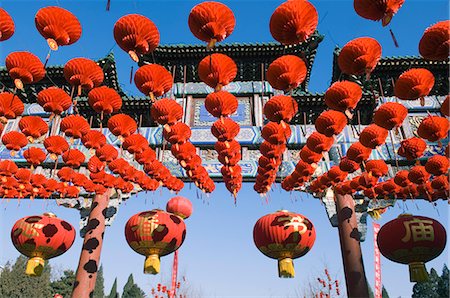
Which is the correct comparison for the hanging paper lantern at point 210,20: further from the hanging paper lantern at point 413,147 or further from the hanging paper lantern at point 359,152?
the hanging paper lantern at point 413,147

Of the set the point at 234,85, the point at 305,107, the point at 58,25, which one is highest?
the point at 234,85

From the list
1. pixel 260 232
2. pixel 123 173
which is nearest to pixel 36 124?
pixel 123 173

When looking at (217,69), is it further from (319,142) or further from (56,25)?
(319,142)

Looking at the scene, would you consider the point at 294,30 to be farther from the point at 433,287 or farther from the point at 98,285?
the point at 433,287

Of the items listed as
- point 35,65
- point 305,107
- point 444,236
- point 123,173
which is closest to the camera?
point 35,65

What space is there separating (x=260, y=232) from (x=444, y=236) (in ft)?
8.30

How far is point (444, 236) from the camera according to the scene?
15.0 feet

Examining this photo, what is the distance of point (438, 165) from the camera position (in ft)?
15.8

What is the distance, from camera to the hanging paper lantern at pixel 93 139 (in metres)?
4.73

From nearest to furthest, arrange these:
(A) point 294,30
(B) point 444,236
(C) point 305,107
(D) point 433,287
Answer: (A) point 294,30 → (B) point 444,236 → (C) point 305,107 → (D) point 433,287

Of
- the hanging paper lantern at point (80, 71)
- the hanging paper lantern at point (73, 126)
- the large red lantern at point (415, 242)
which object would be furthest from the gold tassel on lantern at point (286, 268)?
the hanging paper lantern at point (80, 71)

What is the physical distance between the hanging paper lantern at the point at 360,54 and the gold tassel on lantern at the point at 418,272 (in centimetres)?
319

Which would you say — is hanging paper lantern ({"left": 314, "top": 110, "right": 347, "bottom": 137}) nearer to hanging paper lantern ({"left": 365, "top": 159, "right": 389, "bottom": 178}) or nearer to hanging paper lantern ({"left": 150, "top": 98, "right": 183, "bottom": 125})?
hanging paper lantern ({"left": 150, "top": 98, "right": 183, "bottom": 125})

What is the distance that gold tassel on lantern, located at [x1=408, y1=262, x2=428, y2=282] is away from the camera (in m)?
4.58
